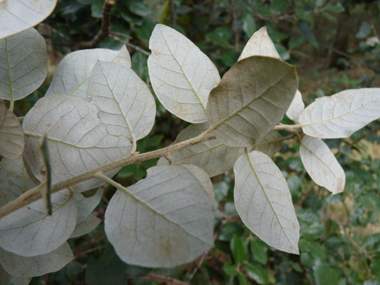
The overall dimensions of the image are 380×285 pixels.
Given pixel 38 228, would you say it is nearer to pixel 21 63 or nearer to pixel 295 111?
pixel 21 63

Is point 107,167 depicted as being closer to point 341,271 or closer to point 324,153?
point 324,153

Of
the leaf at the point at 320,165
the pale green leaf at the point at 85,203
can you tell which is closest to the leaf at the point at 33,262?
the pale green leaf at the point at 85,203

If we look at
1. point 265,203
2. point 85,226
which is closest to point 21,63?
point 85,226

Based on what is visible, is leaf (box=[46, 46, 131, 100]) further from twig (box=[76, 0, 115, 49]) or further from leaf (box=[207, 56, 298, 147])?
twig (box=[76, 0, 115, 49])

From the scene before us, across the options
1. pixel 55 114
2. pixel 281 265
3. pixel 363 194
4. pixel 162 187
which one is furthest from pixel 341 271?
pixel 55 114

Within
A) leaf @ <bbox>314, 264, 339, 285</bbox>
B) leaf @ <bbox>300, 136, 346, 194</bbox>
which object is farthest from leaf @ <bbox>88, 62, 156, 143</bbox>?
leaf @ <bbox>314, 264, 339, 285</bbox>

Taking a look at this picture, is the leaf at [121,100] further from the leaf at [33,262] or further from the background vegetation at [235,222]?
the background vegetation at [235,222]
